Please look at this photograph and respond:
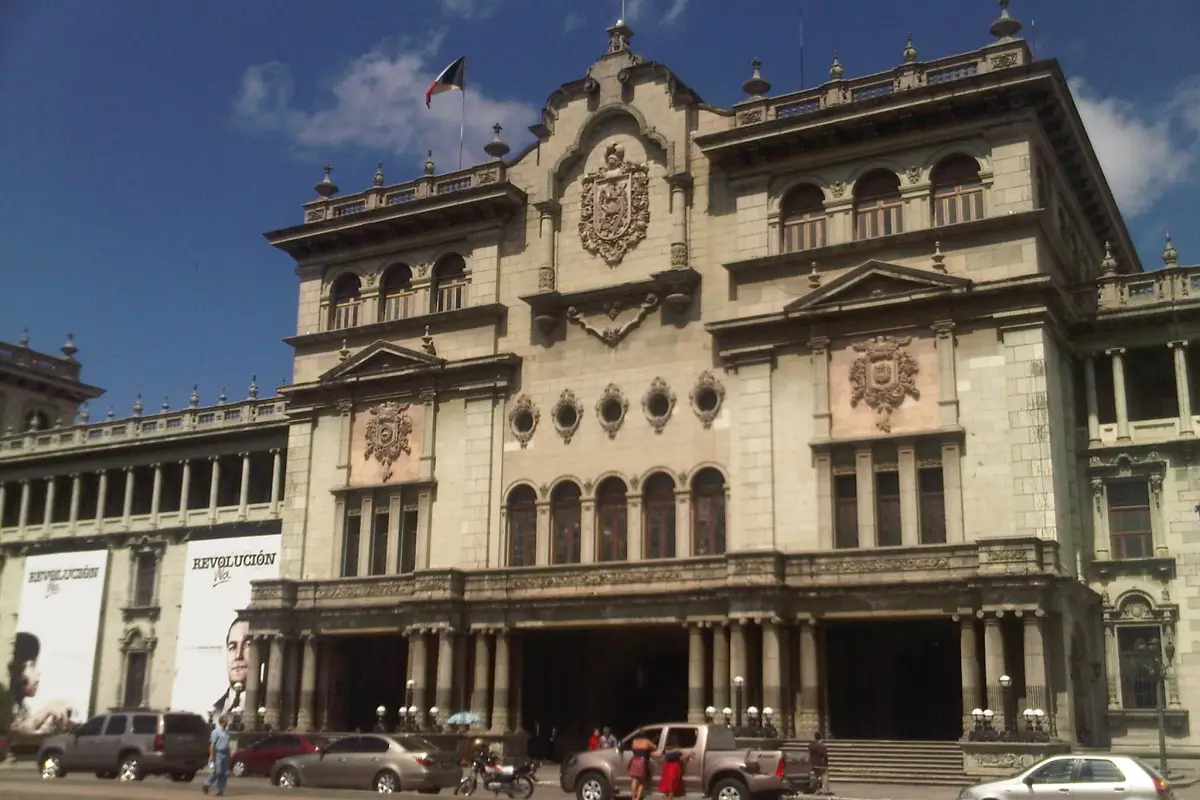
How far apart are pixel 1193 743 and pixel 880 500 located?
1116 centimetres

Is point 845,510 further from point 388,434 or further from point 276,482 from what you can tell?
point 276,482

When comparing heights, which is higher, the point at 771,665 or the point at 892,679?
A: the point at 771,665

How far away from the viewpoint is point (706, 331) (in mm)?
43688

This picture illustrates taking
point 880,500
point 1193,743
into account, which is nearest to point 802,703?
point 880,500

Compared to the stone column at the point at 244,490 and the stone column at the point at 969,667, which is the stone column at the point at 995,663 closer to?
the stone column at the point at 969,667

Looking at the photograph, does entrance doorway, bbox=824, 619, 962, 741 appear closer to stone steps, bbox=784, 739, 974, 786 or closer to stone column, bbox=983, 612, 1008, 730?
stone steps, bbox=784, 739, 974, 786

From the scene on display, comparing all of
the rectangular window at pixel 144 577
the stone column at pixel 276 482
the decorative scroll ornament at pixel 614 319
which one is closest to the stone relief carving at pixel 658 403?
the decorative scroll ornament at pixel 614 319

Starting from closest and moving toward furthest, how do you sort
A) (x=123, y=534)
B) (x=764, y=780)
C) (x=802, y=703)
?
(x=764, y=780), (x=802, y=703), (x=123, y=534)

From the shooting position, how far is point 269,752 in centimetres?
3900

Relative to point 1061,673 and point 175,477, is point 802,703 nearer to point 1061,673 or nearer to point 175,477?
point 1061,673

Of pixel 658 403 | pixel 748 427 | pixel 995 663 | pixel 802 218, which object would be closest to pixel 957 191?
pixel 802 218

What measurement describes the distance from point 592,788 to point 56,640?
137 feet

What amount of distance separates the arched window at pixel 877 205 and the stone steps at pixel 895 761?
→ 51.5ft

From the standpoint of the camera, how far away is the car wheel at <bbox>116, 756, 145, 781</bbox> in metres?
33.7
